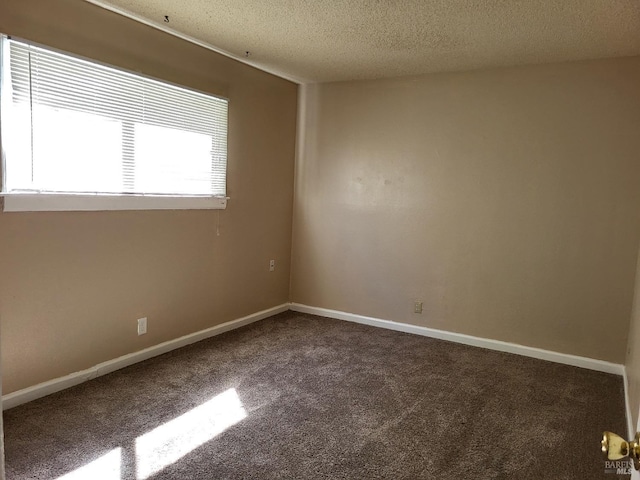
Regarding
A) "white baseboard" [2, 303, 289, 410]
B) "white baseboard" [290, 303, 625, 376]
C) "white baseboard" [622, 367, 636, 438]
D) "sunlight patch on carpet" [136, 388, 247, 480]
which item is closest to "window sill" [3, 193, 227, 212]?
"white baseboard" [2, 303, 289, 410]

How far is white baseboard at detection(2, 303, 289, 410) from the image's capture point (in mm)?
2707

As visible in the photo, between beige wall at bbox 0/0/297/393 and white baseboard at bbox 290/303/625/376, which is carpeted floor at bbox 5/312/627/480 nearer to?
white baseboard at bbox 290/303/625/376

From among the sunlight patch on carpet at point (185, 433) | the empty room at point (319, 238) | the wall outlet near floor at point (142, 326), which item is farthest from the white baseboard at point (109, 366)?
the sunlight patch on carpet at point (185, 433)

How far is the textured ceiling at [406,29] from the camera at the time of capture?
107 inches

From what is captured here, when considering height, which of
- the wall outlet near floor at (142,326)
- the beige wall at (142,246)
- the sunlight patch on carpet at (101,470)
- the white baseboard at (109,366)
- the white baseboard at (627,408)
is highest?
the beige wall at (142,246)

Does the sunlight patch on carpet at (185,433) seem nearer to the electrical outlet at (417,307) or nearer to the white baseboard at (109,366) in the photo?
the white baseboard at (109,366)

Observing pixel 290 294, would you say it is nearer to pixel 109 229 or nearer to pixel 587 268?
pixel 109 229

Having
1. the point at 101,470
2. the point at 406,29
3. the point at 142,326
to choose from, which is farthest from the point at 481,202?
the point at 101,470

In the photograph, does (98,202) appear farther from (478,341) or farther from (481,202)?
(478,341)

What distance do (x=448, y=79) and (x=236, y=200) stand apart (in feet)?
7.16

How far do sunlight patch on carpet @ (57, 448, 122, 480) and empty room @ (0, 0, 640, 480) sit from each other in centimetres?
1

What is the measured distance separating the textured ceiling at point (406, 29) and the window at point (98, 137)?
1.67 feet

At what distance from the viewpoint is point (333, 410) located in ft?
9.20

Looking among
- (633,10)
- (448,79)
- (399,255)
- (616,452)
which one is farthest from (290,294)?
(616,452)
